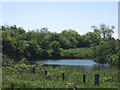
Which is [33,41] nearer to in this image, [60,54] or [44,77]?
[60,54]

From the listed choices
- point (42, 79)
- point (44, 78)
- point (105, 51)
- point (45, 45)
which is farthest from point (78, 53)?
point (42, 79)

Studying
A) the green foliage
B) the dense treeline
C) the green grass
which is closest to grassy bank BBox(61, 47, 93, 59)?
the dense treeline

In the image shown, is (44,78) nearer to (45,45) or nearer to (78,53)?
(45,45)

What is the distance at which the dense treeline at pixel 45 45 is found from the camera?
59.0 feet

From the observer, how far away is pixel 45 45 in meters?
19.5

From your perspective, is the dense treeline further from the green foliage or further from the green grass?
the green grass

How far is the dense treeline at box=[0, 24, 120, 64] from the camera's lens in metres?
18.0

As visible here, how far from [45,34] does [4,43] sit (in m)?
4.56

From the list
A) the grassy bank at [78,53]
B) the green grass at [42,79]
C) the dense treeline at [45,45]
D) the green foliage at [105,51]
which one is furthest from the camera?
the green foliage at [105,51]

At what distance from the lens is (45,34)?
20.7 m

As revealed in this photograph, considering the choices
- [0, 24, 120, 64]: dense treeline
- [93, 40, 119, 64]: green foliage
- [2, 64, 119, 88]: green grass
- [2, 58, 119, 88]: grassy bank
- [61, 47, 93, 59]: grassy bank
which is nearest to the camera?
[2, 64, 119, 88]: green grass

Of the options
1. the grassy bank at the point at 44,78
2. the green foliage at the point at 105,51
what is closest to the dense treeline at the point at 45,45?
the green foliage at the point at 105,51

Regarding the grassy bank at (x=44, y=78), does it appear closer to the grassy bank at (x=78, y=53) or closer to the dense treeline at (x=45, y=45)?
the dense treeline at (x=45, y=45)

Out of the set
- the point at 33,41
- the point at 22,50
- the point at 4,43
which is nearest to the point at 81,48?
the point at 33,41
